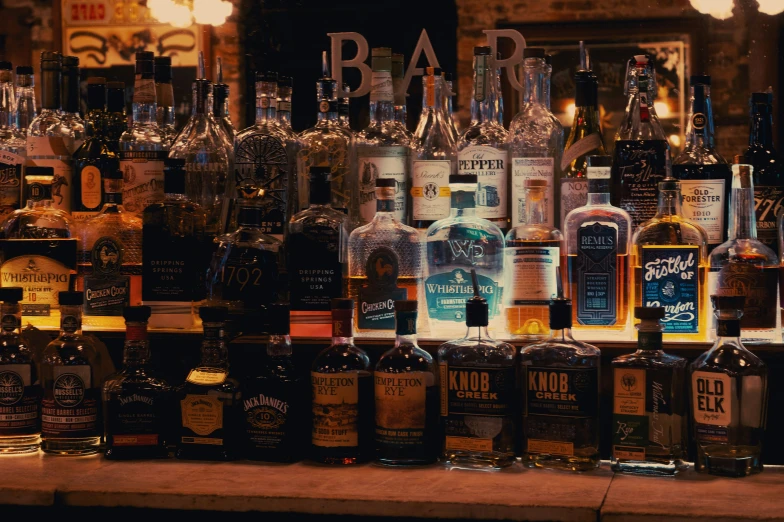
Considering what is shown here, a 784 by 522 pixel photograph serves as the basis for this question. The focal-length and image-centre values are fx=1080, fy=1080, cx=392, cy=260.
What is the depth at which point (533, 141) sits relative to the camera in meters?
1.98

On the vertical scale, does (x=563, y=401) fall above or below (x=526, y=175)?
below

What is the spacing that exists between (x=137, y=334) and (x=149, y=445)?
195mm

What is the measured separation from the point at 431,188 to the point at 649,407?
0.55m

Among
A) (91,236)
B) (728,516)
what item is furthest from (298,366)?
(728,516)

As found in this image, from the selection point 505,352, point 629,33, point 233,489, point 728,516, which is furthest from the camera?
point 629,33

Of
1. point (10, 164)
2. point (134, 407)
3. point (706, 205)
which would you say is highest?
point (10, 164)

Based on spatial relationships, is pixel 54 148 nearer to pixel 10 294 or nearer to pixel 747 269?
pixel 10 294

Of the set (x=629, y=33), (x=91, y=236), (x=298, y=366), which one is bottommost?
(x=298, y=366)

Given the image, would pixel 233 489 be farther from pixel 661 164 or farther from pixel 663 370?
pixel 661 164

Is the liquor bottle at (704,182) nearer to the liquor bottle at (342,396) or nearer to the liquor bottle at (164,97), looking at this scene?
the liquor bottle at (342,396)

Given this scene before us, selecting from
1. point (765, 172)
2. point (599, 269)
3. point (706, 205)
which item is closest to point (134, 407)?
point (599, 269)

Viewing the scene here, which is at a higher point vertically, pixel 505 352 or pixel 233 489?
pixel 505 352

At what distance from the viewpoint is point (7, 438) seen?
76.5 inches

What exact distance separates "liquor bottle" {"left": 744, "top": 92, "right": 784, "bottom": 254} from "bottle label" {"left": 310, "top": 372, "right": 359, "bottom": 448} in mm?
780
